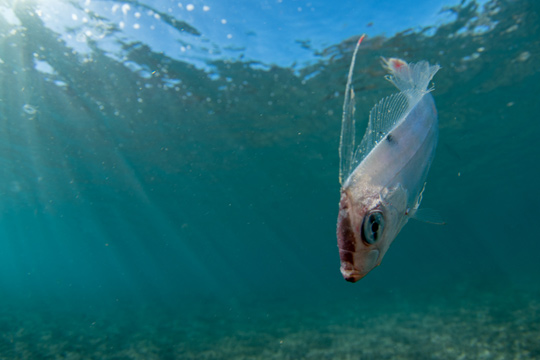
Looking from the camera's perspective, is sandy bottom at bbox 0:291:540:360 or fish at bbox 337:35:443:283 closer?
fish at bbox 337:35:443:283

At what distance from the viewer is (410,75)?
1645mm

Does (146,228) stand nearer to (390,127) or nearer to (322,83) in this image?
(322,83)

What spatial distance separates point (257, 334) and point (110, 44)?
13189 mm

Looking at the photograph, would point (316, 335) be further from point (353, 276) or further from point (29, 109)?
point (29, 109)

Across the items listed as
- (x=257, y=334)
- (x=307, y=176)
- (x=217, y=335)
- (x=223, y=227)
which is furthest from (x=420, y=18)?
(x=223, y=227)

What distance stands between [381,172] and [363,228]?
10.1 inches

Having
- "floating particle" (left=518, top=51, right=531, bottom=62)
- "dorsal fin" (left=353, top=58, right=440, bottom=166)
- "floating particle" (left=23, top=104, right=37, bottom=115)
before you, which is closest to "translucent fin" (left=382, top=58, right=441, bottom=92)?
"dorsal fin" (left=353, top=58, right=440, bottom=166)

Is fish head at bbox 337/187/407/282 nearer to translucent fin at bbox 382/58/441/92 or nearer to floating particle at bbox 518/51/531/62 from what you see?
translucent fin at bbox 382/58/441/92

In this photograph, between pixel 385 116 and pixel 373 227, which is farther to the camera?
pixel 385 116

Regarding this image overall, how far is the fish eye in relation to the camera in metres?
1.18

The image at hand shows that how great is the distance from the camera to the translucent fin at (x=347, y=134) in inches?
39.1

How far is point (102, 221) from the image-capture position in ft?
141

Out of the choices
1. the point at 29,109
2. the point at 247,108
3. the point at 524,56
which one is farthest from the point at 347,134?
the point at 29,109

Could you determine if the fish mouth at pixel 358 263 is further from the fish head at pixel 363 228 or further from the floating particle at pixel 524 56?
the floating particle at pixel 524 56
